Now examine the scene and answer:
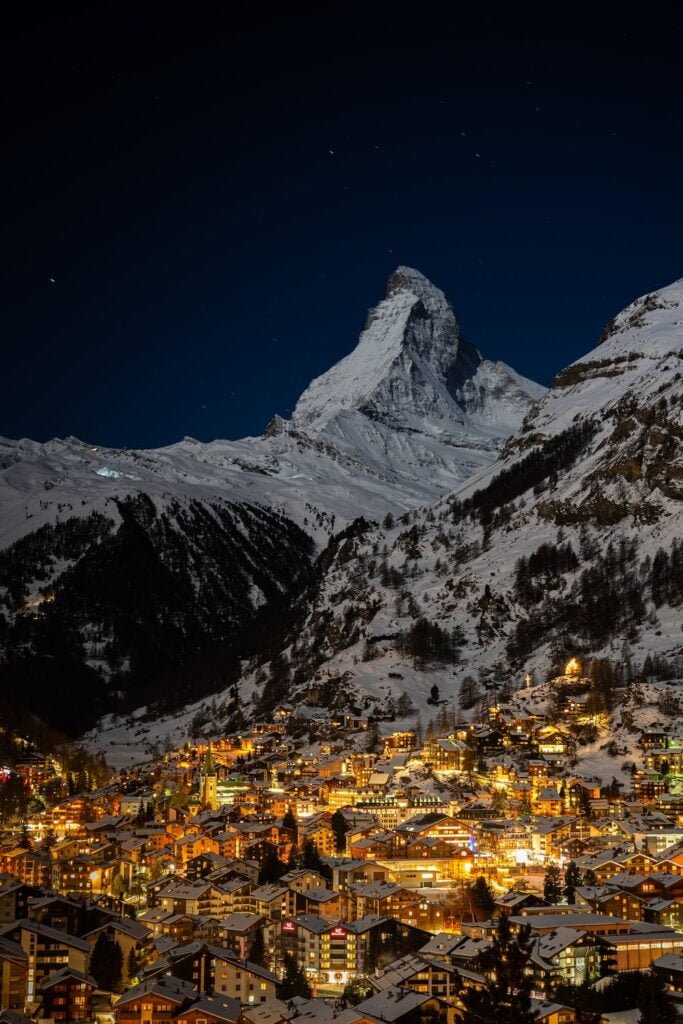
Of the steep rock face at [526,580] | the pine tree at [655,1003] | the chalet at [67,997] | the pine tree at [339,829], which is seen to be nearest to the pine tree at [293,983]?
the chalet at [67,997]

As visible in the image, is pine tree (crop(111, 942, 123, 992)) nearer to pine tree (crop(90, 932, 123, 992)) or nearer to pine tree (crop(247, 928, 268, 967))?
pine tree (crop(90, 932, 123, 992))

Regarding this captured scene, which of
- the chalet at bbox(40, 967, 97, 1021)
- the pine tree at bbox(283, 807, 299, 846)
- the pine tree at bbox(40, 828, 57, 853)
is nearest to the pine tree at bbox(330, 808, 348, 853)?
the pine tree at bbox(283, 807, 299, 846)

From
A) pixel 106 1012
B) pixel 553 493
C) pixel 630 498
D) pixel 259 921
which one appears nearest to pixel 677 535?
pixel 630 498

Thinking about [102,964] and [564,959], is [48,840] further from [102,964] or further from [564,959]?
[564,959]

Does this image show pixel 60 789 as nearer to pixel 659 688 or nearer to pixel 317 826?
pixel 317 826

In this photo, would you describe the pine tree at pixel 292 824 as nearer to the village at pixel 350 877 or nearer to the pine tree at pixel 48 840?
the village at pixel 350 877
